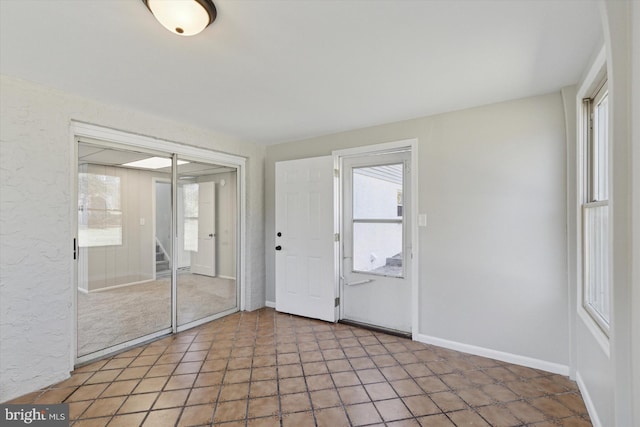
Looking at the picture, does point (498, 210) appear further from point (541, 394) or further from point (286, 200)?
point (286, 200)

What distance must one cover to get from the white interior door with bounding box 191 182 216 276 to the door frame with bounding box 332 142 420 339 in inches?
63.6

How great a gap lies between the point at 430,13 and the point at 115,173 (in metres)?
3.00

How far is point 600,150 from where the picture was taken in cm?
201

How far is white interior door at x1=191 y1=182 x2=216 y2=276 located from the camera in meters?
3.71

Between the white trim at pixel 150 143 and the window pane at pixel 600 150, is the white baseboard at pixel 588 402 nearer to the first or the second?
the window pane at pixel 600 150

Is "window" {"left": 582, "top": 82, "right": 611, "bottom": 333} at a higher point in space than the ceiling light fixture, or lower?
lower

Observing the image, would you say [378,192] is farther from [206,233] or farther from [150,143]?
[150,143]

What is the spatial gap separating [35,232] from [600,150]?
13.5ft

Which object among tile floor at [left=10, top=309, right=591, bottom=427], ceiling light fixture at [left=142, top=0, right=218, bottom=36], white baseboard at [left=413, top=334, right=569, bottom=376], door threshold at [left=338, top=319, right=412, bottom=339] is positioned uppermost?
ceiling light fixture at [left=142, top=0, right=218, bottom=36]

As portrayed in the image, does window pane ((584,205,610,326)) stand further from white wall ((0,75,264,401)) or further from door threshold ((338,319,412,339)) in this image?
white wall ((0,75,264,401))

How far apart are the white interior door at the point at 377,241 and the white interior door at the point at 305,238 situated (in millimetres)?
208

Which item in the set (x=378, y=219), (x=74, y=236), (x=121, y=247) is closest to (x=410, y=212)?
(x=378, y=219)

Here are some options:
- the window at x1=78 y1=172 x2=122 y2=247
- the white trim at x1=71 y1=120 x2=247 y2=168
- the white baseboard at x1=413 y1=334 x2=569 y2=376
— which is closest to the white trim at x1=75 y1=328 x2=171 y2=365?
the window at x1=78 y1=172 x2=122 y2=247

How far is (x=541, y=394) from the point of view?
7.09 feet
